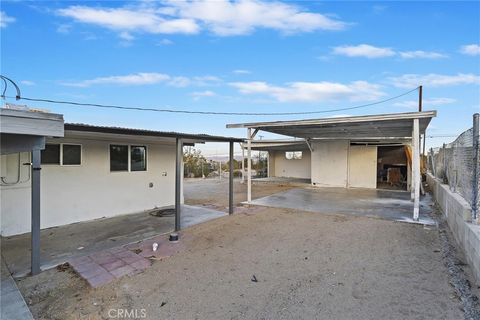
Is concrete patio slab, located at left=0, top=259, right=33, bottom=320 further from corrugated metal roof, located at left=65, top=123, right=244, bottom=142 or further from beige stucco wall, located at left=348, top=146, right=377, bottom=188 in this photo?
beige stucco wall, located at left=348, top=146, right=377, bottom=188

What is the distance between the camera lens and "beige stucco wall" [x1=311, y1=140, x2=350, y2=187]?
12884 mm

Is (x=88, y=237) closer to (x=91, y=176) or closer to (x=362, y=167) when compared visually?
(x=91, y=176)

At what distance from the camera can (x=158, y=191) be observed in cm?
775

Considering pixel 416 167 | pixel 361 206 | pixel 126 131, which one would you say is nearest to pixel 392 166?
pixel 361 206

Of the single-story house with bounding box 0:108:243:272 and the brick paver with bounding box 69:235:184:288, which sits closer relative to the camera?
the brick paver with bounding box 69:235:184:288

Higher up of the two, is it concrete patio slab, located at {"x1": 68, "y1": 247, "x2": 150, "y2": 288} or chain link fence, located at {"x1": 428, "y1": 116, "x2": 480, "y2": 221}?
chain link fence, located at {"x1": 428, "y1": 116, "x2": 480, "y2": 221}

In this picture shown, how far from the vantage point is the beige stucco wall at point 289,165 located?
17781 mm

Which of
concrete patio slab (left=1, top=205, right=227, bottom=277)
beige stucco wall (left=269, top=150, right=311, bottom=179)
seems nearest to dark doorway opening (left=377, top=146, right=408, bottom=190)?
beige stucco wall (left=269, top=150, right=311, bottom=179)

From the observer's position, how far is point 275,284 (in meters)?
3.05

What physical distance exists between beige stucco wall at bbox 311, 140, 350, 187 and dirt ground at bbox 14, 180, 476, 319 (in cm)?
826

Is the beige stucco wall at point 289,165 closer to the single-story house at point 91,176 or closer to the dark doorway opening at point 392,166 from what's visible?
the dark doorway opening at point 392,166

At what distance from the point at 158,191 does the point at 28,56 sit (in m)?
6.09

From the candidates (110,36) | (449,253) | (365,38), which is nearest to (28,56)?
(110,36)

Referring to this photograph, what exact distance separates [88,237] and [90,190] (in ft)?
5.72
